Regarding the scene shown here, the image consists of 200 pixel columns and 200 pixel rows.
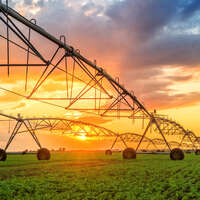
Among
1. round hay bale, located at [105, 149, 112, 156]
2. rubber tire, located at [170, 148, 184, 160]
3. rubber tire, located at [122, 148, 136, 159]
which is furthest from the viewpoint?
round hay bale, located at [105, 149, 112, 156]

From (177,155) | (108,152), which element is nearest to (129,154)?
(177,155)

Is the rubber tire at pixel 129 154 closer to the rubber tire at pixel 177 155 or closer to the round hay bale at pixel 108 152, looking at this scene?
the rubber tire at pixel 177 155

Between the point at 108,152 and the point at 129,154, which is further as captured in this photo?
the point at 108,152

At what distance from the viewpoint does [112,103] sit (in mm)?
21172

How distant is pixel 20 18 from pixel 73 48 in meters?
3.59

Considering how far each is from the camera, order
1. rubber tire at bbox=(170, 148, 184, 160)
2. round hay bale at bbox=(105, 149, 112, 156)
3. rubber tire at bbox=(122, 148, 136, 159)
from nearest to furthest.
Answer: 1. rubber tire at bbox=(170, 148, 184, 160)
2. rubber tire at bbox=(122, 148, 136, 159)
3. round hay bale at bbox=(105, 149, 112, 156)

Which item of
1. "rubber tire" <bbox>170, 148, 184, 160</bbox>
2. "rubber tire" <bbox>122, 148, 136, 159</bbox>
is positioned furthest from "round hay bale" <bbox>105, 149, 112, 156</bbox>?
"rubber tire" <bbox>170, 148, 184, 160</bbox>

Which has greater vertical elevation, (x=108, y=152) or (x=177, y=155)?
(x=177, y=155)

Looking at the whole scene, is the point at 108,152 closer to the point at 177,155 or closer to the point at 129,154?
the point at 129,154

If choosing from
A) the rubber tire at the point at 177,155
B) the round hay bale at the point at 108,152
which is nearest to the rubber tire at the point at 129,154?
the rubber tire at the point at 177,155

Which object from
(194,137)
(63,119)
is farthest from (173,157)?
(194,137)

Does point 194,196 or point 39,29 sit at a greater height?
point 39,29

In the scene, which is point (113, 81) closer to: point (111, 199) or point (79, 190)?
point (79, 190)

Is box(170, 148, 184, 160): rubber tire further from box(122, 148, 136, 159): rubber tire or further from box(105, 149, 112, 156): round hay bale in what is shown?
box(105, 149, 112, 156): round hay bale
